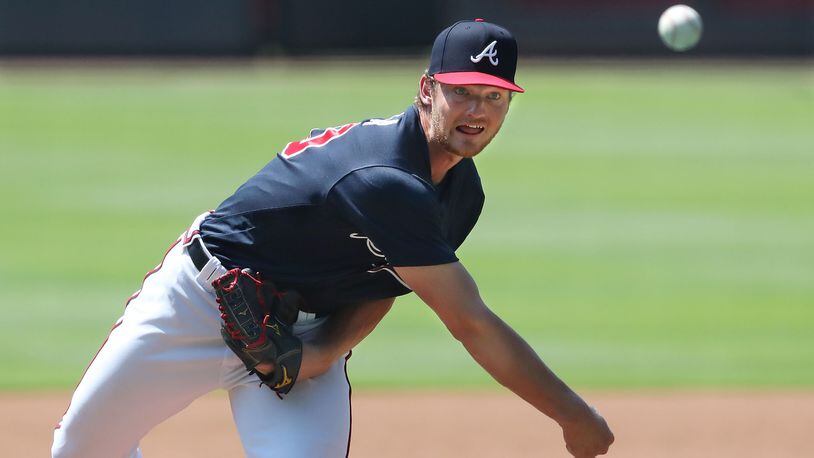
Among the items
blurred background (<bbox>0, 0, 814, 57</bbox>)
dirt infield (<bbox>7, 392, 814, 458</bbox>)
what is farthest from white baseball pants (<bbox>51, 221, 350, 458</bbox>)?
blurred background (<bbox>0, 0, 814, 57</bbox>)

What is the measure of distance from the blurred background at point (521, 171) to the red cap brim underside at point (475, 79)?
297cm

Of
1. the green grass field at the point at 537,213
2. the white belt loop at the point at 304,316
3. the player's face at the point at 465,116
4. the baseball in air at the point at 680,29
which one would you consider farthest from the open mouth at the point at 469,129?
the green grass field at the point at 537,213

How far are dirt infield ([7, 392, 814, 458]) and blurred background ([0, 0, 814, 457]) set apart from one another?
0.04 meters

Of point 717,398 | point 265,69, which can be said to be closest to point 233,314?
point 717,398

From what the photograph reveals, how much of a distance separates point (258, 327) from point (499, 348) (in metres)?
0.76

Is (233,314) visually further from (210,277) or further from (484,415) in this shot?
(484,415)

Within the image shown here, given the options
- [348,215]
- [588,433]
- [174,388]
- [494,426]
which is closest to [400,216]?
[348,215]

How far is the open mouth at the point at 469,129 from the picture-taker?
387 cm

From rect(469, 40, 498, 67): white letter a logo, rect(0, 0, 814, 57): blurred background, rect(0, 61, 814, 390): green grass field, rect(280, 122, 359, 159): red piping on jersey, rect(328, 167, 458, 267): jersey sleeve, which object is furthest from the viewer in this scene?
rect(0, 0, 814, 57): blurred background

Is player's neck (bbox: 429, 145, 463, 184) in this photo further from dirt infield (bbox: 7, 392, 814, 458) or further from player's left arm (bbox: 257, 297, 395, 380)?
dirt infield (bbox: 7, 392, 814, 458)

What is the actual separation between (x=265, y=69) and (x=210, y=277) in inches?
805

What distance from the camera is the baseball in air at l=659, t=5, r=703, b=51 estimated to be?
5.61 meters

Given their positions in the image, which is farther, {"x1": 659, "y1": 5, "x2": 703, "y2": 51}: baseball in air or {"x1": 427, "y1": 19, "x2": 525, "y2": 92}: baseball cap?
{"x1": 659, "y1": 5, "x2": 703, "y2": 51}: baseball in air

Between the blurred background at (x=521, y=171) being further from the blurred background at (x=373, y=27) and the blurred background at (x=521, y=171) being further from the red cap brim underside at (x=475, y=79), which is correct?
the red cap brim underside at (x=475, y=79)
